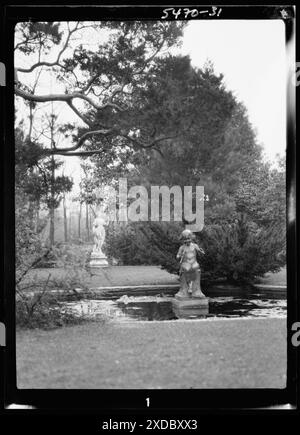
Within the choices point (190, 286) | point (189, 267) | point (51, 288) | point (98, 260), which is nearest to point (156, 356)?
point (190, 286)

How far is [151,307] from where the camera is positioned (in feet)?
14.6

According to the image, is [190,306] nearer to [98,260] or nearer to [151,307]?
[151,307]

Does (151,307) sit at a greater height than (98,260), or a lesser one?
lesser

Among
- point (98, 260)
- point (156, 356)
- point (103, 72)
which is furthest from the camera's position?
point (98, 260)

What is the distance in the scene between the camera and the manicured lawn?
415 cm

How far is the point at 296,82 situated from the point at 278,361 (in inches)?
85.7

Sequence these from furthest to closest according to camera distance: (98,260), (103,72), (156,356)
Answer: (98,260), (103,72), (156,356)

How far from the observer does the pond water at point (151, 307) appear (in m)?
4.40

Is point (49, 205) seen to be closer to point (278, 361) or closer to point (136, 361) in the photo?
point (136, 361)

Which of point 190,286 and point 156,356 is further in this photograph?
point 190,286

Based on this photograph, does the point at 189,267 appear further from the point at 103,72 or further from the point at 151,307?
the point at 103,72

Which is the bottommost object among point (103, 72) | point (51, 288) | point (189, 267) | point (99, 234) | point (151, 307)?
point (151, 307)
